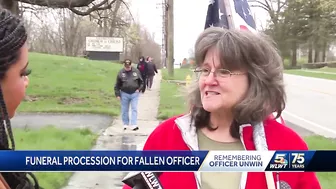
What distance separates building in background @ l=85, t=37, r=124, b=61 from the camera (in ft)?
190

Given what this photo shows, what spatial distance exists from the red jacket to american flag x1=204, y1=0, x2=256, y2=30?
2.11m

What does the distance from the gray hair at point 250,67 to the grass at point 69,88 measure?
1374 centimetres

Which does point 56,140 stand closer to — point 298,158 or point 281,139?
point 281,139

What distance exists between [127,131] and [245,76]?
10028 millimetres

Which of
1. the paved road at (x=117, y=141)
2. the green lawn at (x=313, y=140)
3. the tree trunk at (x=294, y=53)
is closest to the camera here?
the green lawn at (x=313, y=140)

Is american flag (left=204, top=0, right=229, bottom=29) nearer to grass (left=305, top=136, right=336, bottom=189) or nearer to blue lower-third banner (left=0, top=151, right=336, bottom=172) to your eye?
blue lower-third banner (left=0, top=151, right=336, bottom=172)

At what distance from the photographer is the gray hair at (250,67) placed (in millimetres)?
2586

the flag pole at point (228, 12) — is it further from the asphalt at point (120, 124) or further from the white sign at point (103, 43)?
the white sign at point (103, 43)

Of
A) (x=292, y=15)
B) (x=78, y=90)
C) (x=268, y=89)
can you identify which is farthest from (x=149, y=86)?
(x=292, y=15)

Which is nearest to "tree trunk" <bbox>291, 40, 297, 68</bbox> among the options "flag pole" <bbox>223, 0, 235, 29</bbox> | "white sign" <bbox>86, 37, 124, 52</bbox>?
"white sign" <bbox>86, 37, 124, 52</bbox>

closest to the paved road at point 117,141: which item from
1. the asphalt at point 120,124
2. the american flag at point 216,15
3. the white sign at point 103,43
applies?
the asphalt at point 120,124

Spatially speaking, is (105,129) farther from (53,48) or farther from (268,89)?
(53,48)

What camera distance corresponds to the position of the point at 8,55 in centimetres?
161

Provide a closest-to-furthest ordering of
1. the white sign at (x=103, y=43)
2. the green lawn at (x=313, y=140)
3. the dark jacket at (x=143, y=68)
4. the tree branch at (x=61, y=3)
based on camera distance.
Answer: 1. the green lawn at (x=313, y=140)
2. the tree branch at (x=61, y=3)
3. the dark jacket at (x=143, y=68)
4. the white sign at (x=103, y=43)
